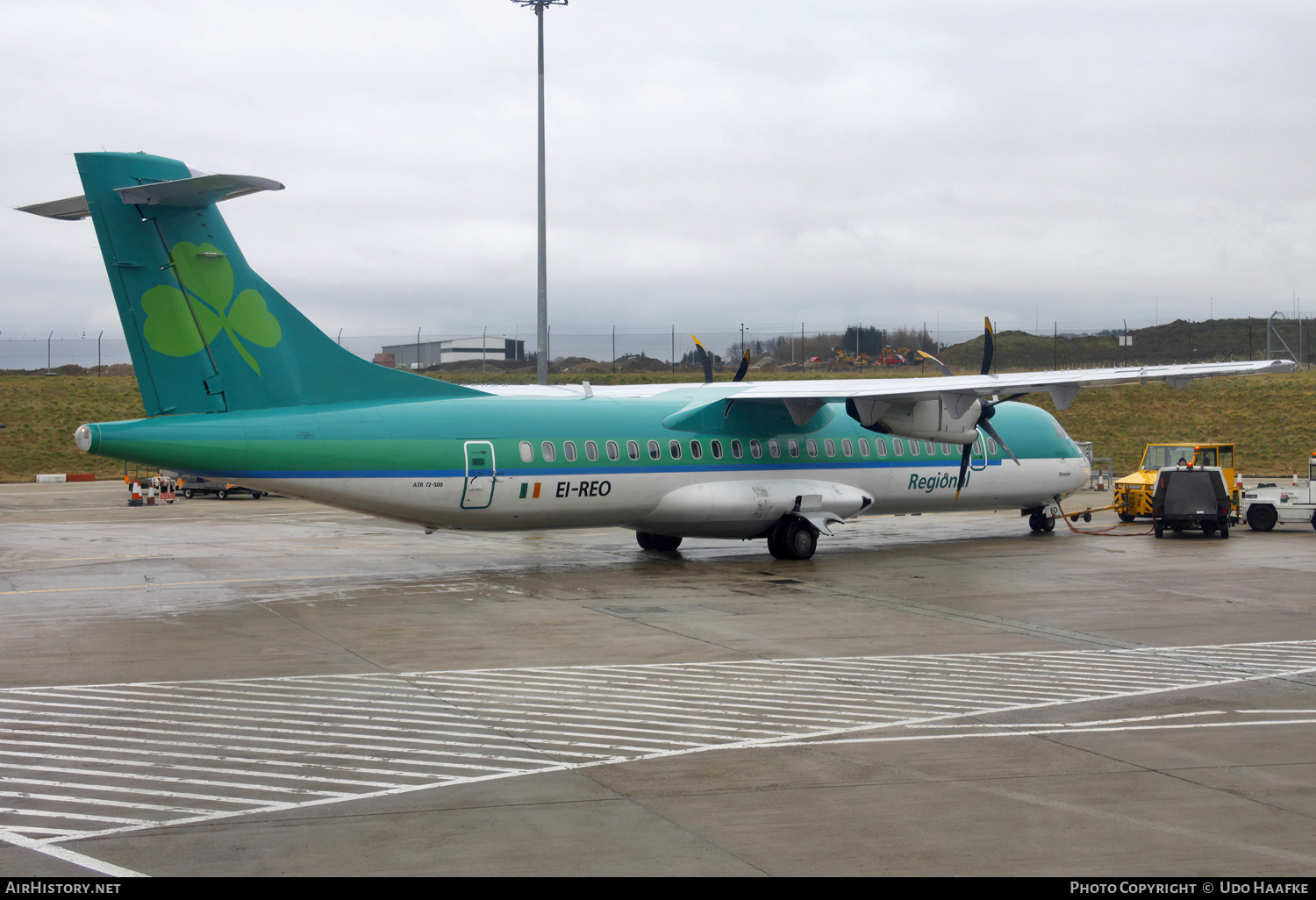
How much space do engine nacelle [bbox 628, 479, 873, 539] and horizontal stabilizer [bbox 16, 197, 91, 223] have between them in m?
10.3

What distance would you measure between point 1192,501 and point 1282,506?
114 inches

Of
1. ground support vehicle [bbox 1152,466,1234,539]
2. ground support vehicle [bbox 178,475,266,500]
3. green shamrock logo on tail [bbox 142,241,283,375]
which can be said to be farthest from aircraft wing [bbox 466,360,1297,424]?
ground support vehicle [bbox 178,475,266,500]

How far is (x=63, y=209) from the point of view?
17.0 meters

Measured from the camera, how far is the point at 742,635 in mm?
14094

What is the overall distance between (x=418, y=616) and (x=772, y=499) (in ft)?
28.0

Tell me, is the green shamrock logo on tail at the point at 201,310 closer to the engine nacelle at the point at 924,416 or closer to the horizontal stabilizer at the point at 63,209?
the horizontal stabilizer at the point at 63,209

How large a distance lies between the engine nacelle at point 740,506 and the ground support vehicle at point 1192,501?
7.99 metres

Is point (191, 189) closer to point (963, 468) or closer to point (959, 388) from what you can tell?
point (959, 388)

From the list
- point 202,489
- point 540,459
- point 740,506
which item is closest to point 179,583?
point 540,459

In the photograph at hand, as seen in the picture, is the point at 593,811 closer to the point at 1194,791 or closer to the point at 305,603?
the point at 1194,791

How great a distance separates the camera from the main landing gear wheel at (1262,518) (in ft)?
88.6

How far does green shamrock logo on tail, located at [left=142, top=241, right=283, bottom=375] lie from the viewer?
54.6 ft

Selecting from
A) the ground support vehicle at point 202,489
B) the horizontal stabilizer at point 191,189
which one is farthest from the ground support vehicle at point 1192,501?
the ground support vehicle at point 202,489

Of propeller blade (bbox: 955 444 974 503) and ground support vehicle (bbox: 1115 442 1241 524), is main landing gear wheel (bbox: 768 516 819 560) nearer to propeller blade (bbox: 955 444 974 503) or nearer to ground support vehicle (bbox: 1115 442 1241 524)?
propeller blade (bbox: 955 444 974 503)
